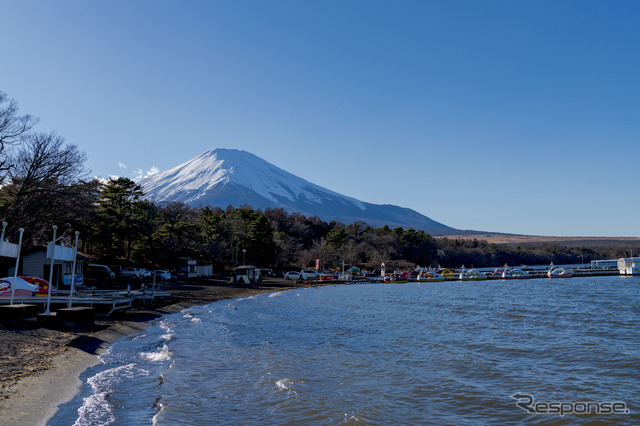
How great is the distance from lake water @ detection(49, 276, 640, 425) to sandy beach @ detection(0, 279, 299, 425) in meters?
0.45

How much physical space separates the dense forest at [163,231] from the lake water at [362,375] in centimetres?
985

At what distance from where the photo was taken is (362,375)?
39.4 feet

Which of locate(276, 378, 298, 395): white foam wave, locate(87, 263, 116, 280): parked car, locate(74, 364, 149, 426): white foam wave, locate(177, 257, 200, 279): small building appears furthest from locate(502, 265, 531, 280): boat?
locate(74, 364, 149, 426): white foam wave

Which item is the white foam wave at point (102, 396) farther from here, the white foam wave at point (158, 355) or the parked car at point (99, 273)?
the parked car at point (99, 273)

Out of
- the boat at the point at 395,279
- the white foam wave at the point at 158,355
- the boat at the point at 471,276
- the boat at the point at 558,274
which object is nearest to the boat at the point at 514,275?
the boat at the point at 471,276

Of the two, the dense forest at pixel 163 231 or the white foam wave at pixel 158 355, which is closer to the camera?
the white foam wave at pixel 158 355

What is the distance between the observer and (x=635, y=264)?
86312 mm

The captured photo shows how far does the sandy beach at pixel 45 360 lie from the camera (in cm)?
811

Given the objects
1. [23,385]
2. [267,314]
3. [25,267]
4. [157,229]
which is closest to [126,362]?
[23,385]

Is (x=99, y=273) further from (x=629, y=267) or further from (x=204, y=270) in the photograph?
(x=629, y=267)

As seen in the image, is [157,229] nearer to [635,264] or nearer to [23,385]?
[23,385]

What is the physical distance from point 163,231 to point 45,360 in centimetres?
4476

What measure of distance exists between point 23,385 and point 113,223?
4254 cm

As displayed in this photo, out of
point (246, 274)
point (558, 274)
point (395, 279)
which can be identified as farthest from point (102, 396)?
point (558, 274)
